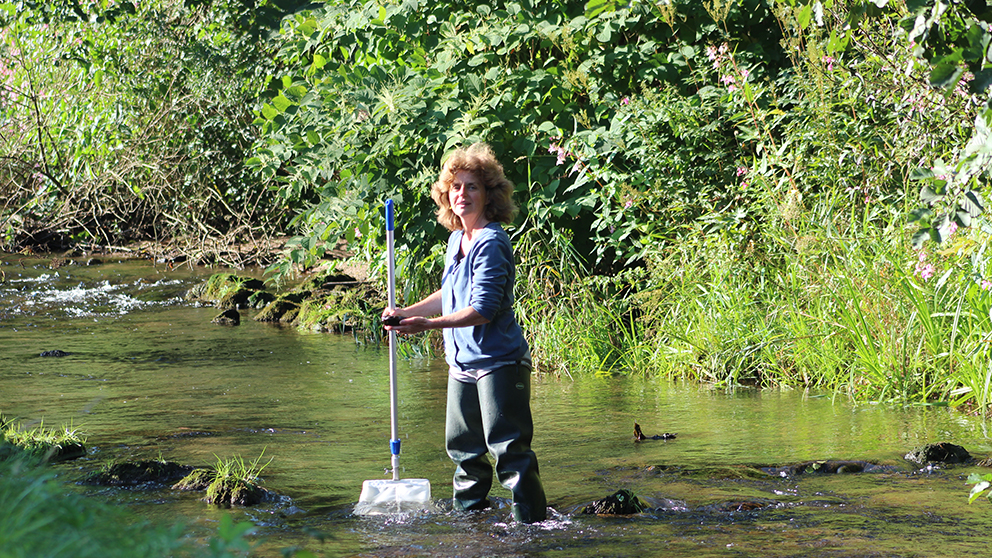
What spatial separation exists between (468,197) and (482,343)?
0.71 metres

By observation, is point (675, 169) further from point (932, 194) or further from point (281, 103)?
point (932, 194)

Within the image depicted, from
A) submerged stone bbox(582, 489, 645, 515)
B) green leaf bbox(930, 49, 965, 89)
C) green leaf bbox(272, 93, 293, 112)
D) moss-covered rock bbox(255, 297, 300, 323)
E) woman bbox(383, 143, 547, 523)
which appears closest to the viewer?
green leaf bbox(930, 49, 965, 89)

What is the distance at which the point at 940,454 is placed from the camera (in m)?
5.66

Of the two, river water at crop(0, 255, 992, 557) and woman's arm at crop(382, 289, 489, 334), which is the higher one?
woman's arm at crop(382, 289, 489, 334)

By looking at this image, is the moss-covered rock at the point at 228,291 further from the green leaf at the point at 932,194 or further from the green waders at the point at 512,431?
the green leaf at the point at 932,194

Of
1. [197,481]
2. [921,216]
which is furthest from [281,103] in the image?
[921,216]

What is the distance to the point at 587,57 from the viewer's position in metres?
9.55

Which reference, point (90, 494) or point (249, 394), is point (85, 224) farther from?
point (90, 494)

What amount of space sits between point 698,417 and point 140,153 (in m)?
13.9

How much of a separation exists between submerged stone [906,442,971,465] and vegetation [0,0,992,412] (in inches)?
40.4

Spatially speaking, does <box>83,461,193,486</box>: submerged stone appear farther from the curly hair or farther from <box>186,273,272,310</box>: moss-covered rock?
<box>186,273,272,310</box>: moss-covered rock

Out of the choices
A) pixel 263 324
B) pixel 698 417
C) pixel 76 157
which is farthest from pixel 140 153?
pixel 698 417

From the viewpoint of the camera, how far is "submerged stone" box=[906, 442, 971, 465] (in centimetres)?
564

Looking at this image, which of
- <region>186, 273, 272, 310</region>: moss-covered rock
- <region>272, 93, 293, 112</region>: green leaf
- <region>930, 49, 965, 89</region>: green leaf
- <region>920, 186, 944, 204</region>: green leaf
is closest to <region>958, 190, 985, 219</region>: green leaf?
<region>920, 186, 944, 204</region>: green leaf
